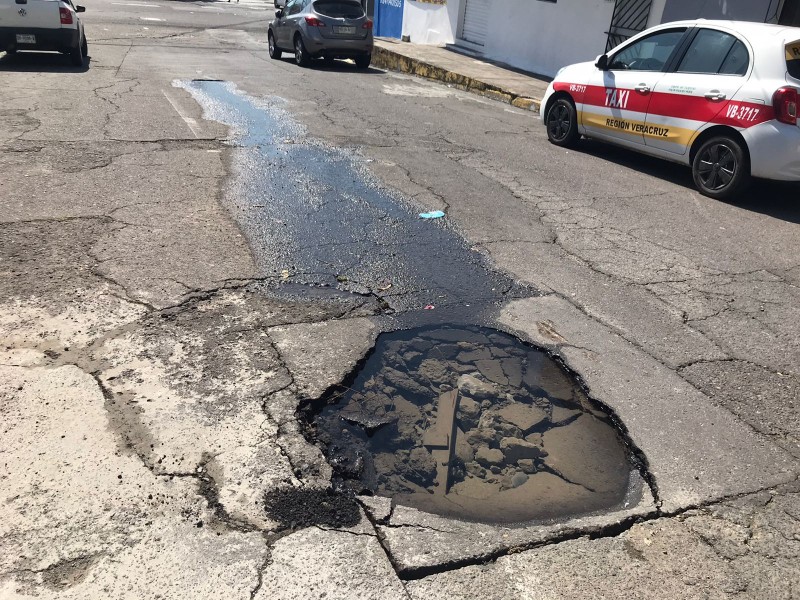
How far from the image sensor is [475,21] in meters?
20.1

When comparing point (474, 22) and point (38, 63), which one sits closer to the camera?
point (38, 63)

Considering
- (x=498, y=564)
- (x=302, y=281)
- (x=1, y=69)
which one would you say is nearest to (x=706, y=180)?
(x=302, y=281)

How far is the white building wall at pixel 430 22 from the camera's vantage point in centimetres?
2108

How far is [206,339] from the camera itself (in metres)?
4.26

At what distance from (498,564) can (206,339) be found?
2323 mm

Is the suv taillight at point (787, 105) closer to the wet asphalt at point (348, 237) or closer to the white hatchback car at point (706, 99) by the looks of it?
the white hatchback car at point (706, 99)

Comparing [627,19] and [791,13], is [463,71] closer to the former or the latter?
[627,19]

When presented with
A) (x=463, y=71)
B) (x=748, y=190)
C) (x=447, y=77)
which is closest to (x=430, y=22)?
(x=463, y=71)

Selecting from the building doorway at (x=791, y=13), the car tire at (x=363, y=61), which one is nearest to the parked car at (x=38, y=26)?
the car tire at (x=363, y=61)

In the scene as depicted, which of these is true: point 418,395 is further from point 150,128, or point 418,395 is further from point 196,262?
point 150,128

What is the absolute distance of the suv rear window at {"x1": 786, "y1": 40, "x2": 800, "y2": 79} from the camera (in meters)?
7.36

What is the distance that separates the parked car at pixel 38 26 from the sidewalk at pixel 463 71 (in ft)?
26.1

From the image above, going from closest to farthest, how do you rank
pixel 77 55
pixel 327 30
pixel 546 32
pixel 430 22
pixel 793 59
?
pixel 793 59 → pixel 77 55 → pixel 546 32 → pixel 327 30 → pixel 430 22

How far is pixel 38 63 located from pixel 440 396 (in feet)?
46.2
